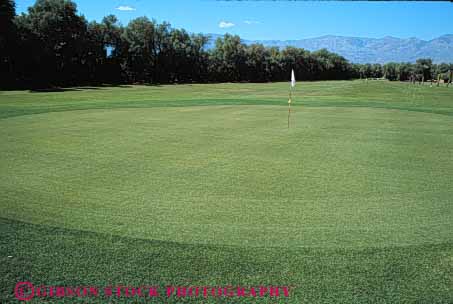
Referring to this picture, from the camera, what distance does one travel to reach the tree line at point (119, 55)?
5584cm

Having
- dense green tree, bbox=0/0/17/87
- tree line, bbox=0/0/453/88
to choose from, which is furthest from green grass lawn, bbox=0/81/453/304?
tree line, bbox=0/0/453/88

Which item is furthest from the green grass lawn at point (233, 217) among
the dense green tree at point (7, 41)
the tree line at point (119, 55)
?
the tree line at point (119, 55)

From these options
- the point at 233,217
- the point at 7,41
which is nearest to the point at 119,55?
the point at 7,41

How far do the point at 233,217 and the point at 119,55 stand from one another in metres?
77.2

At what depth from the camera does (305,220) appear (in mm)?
6051

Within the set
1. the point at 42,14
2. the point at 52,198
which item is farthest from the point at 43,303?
the point at 42,14

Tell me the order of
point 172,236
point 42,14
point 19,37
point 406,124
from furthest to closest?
point 42,14
point 19,37
point 406,124
point 172,236

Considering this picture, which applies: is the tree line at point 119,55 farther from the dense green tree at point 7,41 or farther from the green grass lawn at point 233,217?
the green grass lawn at point 233,217

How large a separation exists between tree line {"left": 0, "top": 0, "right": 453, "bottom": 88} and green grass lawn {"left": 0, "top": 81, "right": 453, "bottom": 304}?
155 feet

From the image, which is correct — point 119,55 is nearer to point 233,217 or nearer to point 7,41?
point 7,41

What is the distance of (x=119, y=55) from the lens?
Result: 77438mm

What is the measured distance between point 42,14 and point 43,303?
6349 cm

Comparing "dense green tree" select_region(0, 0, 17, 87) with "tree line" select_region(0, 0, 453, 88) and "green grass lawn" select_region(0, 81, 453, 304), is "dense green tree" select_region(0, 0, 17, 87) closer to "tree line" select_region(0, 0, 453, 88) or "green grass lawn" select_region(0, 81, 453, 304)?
"tree line" select_region(0, 0, 453, 88)

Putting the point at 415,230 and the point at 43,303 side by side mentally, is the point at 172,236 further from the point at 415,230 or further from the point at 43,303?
the point at 415,230
